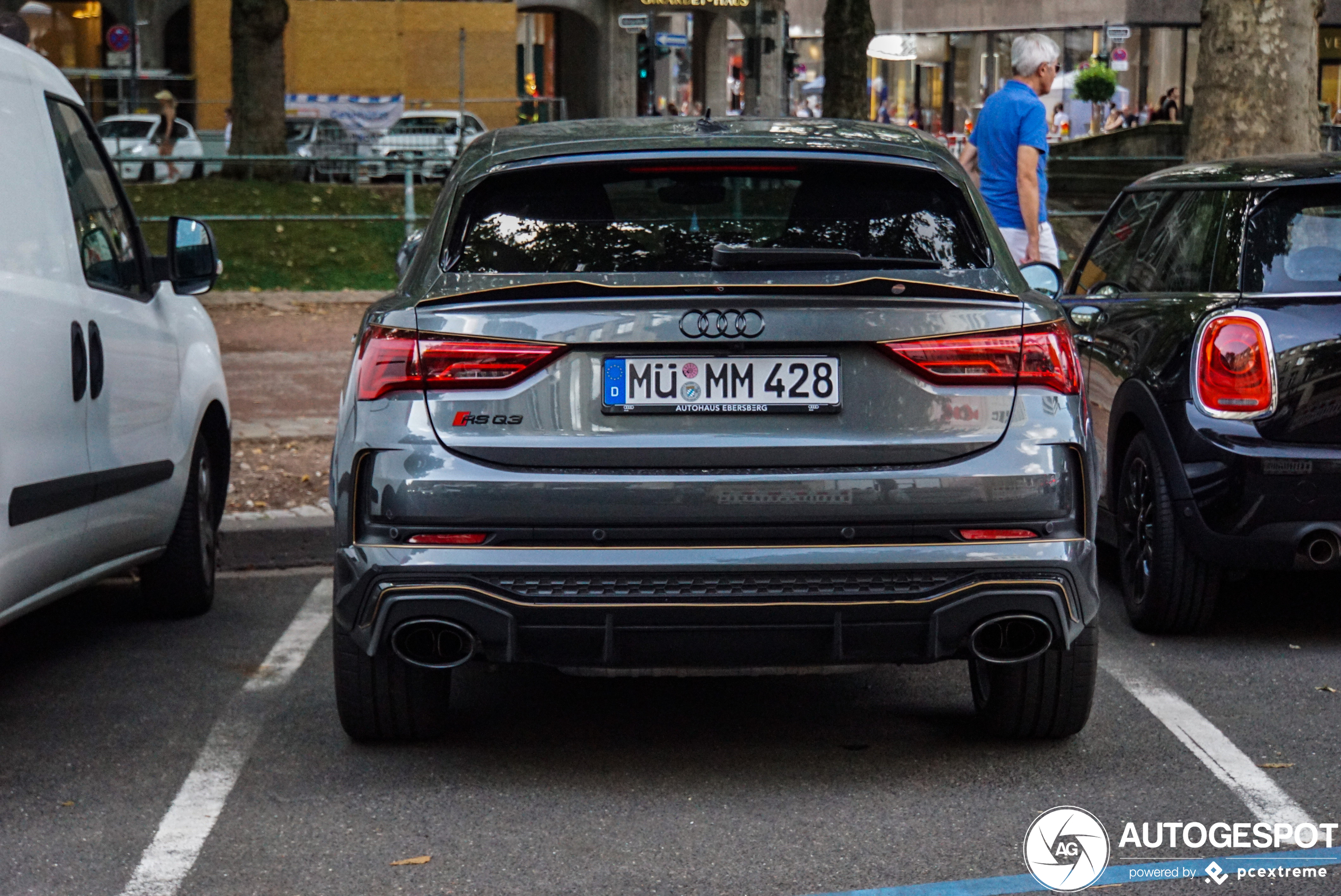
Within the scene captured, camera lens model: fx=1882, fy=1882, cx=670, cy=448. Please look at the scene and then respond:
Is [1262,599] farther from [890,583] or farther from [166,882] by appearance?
[166,882]

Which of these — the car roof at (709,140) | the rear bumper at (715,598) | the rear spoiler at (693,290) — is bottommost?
the rear bumper at (715,598)

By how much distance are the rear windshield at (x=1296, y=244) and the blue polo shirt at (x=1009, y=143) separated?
334 centimetres

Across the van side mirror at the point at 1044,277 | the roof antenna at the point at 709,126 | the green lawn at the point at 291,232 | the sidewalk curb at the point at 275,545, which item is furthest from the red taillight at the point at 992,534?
the green lawn at the point at 291,232

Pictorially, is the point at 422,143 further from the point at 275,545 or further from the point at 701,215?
the point at 701,215

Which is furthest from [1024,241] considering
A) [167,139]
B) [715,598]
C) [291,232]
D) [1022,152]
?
[167,139]

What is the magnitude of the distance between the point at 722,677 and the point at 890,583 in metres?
1.64

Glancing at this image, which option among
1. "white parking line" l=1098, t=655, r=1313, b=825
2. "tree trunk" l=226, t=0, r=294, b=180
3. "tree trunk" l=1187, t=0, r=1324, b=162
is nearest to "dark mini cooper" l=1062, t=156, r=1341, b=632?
"white parking line" l=1098, t=655, r=1313, b=825

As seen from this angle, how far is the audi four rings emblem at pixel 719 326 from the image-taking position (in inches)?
163

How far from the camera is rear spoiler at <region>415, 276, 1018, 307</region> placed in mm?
4164

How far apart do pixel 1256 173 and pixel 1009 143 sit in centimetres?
332

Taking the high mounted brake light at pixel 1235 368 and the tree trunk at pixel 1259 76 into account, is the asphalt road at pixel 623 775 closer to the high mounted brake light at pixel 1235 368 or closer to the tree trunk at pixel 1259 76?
the high mounted brake light at pixel 1235 368

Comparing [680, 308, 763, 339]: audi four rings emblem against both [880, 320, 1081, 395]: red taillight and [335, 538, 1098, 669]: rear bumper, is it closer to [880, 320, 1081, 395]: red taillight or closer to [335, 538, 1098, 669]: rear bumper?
[880, 320, 1081, 395]: red taillight

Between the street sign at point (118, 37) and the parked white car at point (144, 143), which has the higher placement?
the street sign at point (118, 37)

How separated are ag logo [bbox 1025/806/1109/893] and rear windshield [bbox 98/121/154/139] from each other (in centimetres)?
3157
